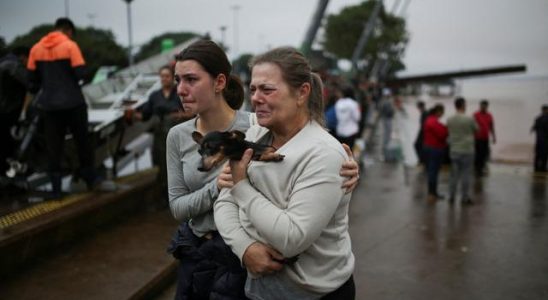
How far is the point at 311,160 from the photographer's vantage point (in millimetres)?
1631

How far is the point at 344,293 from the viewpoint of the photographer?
187 centimetres

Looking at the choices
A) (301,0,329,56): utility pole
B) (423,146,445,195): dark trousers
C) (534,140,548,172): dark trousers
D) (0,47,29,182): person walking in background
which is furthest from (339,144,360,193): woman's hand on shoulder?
(534,140,548,172): dark trousers

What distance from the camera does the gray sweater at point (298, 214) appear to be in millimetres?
1583

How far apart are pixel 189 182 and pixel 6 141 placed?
4.29m

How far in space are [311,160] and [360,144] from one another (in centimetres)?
991

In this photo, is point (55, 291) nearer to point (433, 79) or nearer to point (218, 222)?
point (218, 222)

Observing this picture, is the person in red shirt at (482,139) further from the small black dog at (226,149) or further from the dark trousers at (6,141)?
the small black dog at (226,149)

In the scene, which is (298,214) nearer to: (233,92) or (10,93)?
(233,92)

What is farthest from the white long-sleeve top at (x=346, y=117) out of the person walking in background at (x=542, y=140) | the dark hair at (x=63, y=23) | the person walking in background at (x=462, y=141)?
the person walking in background at (x=542, y=140)

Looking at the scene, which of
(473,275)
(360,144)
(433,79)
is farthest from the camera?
(433,79)

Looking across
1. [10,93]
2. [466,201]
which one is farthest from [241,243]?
[466,201]

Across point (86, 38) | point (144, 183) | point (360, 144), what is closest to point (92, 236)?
point (144, 183)

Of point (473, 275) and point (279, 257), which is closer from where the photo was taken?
point (279, 257)

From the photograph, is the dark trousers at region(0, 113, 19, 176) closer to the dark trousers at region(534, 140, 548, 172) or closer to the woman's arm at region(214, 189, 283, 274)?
the woman's arm at region(214, 189, 283, 274)
